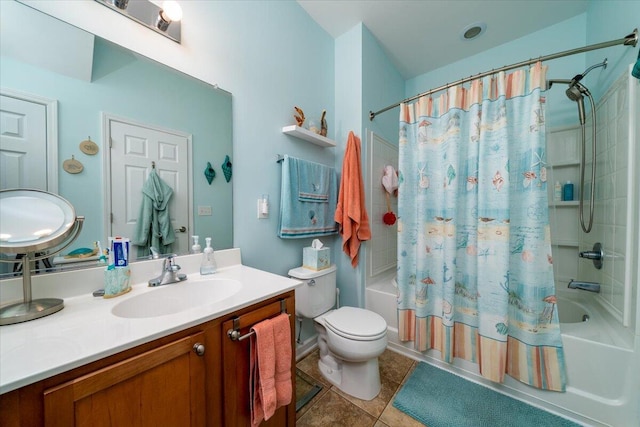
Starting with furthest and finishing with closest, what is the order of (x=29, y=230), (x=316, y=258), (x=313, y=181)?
(x=313, y=181), (x=316, y=258), (x=29, y=230)

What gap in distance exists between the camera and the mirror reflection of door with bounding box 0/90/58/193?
0.74 m

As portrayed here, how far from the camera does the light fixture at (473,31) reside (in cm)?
190

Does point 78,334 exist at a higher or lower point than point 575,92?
lower

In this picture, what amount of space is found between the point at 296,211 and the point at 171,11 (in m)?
1.19

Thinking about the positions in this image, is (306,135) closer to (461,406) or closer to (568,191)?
(461,406)

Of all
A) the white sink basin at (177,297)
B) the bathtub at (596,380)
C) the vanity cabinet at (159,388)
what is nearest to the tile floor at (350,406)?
the vanity cabinet at (159,388)

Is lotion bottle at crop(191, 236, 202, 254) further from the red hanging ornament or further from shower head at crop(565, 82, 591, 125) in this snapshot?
shower head at crop(565, 82, 591, 125)

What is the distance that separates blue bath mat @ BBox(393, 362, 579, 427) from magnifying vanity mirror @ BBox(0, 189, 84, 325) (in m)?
1.65

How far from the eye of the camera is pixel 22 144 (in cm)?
76

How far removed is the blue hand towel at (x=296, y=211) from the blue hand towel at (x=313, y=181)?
0.02m

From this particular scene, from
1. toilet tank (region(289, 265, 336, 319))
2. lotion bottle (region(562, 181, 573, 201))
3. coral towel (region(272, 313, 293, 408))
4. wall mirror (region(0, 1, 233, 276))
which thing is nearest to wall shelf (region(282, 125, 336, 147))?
wall mirror (region(0, 1, 233, 276))

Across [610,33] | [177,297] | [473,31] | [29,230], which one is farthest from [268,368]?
[473,31]

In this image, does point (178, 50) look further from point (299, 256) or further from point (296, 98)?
point (299, 256)

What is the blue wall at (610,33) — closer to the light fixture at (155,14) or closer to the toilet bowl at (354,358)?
the toilet bowl at (354,358)
